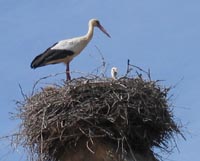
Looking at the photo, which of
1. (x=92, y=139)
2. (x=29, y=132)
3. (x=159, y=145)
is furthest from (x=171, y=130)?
(x=29, y=132)

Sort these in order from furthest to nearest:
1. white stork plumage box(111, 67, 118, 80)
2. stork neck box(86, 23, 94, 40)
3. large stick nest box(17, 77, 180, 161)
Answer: stork neck box(86, 23, 94, 40)
white stork plumage box(111, 67, 118, 80)
large stick nest box(17, 77, 180, 161)

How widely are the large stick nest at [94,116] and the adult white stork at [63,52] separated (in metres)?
1.52

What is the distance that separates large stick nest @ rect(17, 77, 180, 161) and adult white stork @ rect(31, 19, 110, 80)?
152 cm

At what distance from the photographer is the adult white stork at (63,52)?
10.9 meters

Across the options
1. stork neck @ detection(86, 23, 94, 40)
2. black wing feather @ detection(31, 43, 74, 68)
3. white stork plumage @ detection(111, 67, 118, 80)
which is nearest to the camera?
white stork plumage @ detection(111, 67, 118, 80)

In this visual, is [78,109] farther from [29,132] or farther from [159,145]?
[159,145]

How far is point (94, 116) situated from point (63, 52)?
2366mm

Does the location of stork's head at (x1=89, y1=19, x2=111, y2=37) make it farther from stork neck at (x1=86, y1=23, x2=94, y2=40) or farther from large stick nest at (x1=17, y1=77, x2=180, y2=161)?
large stick nest at (x1=17, y1=77, x2=180, y2=161)

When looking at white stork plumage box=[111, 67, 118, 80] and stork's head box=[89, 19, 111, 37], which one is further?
stork's head box=[89, 19, 111, 37]

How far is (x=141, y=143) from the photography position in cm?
942

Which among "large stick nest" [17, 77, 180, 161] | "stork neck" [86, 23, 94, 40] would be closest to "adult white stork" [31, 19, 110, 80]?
"stork neck" [86, 23, 94, 40]

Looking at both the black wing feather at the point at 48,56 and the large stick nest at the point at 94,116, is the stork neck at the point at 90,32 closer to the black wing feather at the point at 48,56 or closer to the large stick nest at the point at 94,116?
the black wing feather at the point at 48,56

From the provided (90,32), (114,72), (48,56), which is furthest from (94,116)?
(90,32)

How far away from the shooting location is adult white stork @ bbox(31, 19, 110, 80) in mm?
10883
